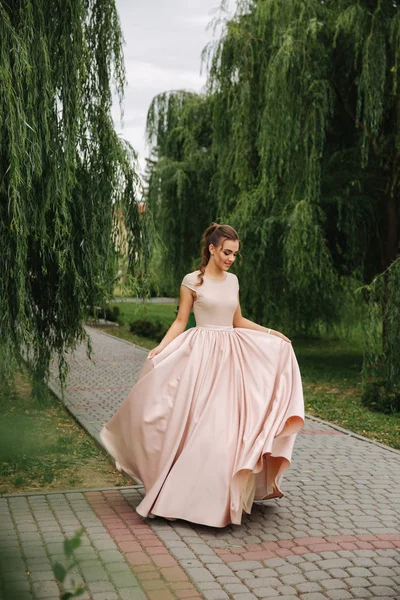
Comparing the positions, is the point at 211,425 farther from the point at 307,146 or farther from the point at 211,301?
the point at 307,146

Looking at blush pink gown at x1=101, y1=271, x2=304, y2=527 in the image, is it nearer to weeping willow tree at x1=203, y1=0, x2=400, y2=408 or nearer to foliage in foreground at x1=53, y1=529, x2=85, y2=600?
foliage in foreground at x1=53, y1=529, x2=85, y2=600

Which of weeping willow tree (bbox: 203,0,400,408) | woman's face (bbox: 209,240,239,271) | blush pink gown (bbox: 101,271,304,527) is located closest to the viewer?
blush pink gown (bbox: 101,271,304,527)

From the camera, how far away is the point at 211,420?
4.91m

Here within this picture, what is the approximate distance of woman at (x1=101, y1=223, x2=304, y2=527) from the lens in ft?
15.6

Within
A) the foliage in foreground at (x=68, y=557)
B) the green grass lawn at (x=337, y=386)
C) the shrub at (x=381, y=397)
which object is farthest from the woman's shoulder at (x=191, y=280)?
the shrub at (x=381, y=397)

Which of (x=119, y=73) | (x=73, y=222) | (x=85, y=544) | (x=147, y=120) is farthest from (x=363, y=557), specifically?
(x=147, y=120)

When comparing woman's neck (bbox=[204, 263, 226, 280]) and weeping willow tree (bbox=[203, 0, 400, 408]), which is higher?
weeping willow tree (bbox=[203, 0, 400, 408])

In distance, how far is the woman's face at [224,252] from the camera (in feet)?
17.4

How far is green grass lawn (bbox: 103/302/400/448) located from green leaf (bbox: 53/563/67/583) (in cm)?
754

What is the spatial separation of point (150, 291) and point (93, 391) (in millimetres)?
3787

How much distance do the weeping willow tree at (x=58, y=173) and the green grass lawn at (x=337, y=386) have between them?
101 cm

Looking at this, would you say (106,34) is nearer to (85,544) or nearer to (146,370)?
(146,370)

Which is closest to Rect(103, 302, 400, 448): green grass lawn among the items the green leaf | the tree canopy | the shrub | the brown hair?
the shrub

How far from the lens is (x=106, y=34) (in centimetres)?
774
